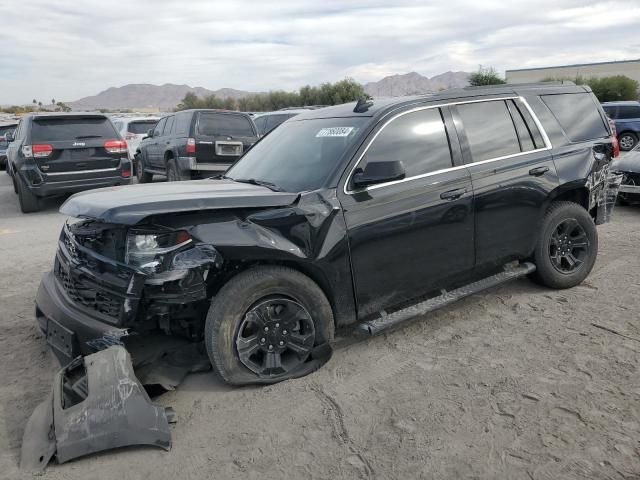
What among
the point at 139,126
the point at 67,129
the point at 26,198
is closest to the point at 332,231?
the point at 67,129

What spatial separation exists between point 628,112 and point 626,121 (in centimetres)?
58

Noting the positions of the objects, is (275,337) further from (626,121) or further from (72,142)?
(626,121)

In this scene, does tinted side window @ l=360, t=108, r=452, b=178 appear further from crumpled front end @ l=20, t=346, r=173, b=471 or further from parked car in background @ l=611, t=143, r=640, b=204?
parked car in background @ l=611, t=143, r=640, b=204

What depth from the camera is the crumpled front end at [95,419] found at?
9.20 ft

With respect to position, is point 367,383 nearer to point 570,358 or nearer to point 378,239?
point 378,239

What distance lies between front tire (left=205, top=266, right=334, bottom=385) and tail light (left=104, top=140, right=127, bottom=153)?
8.11 m

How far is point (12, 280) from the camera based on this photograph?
5.99 metres

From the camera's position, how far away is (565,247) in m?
5.16

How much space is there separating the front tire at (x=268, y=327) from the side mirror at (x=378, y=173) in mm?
791

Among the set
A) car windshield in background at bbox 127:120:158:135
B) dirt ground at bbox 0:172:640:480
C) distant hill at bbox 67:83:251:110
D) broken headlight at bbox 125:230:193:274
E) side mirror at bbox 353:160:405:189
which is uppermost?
distant hill at bbox 67:83:251:110

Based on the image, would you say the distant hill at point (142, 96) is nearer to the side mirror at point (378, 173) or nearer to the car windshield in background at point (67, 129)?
the car windshield in background at point (67, 129)

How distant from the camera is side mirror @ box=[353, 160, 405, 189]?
12.3 ft

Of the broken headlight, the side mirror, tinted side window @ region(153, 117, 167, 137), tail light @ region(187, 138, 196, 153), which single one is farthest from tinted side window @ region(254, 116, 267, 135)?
the broken headlight

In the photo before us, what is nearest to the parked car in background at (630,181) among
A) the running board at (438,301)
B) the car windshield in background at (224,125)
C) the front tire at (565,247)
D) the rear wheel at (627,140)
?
the front tire at (565,247)
